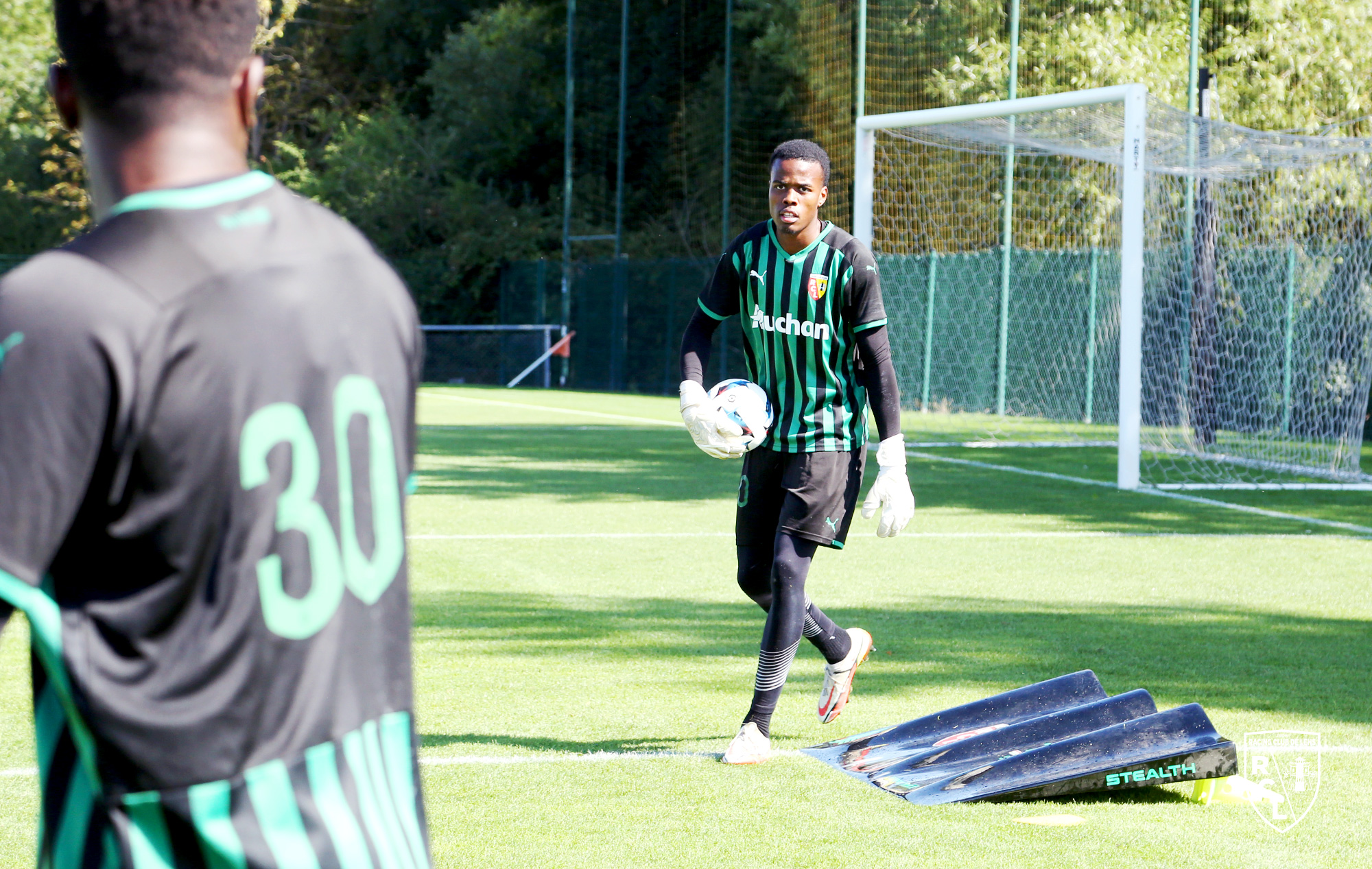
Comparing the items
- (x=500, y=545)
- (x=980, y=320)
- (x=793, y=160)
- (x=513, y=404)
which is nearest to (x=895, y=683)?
(x=793, y=160)

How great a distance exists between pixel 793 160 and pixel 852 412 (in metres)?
0.89

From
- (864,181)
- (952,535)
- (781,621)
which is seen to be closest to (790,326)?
(781,621)

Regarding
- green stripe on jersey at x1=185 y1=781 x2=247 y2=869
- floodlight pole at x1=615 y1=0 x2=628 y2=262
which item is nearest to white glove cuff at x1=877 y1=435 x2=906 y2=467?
green stripe on jersey at x1=185 y1=781 x2=247 y2=869

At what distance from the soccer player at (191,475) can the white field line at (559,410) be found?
1935cm

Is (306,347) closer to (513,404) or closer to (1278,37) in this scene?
(1278,37)

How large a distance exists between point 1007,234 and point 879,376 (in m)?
18.1

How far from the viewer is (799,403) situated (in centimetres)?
545

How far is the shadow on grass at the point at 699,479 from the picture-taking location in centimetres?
1252

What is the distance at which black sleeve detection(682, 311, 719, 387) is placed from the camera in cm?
570

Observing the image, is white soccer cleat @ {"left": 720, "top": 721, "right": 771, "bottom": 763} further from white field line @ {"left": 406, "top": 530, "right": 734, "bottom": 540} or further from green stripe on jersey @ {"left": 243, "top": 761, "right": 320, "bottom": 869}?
white field line @ {"left": 406, "top": 530, "right": 734, "bottom": 540}

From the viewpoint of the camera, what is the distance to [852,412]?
5496mm

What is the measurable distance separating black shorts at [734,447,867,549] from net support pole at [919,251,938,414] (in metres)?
17.8

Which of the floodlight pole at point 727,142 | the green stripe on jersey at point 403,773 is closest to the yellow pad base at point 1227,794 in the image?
the green stripe on jersey at point 403,773

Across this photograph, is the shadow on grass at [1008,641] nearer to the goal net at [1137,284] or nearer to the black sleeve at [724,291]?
the black sleeve at [724,291]
